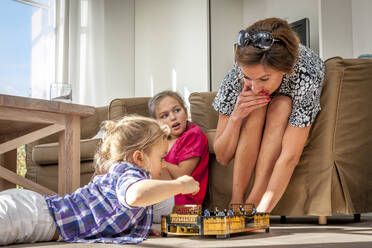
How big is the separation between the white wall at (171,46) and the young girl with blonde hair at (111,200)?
3160 mm

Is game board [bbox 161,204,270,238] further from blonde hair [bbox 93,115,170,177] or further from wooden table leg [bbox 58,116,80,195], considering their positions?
wooden table leg [bbox 58,116,80,195]

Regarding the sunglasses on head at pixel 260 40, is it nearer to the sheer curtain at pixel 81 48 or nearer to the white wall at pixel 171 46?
the white wall at pixel 171 46

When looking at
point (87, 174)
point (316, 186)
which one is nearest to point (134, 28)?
point (87, 174)

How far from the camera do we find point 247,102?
5.56 ft

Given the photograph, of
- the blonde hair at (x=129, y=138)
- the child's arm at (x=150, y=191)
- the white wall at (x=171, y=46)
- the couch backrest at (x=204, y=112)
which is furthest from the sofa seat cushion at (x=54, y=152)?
the white wall at (x=171, y=46)

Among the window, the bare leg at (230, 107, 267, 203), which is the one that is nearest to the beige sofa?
the bare leg at (230, 107, 267, 203)

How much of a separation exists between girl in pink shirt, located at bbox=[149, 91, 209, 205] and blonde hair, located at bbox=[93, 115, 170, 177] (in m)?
0.53

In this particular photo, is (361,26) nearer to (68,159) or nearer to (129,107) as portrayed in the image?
(129,107)

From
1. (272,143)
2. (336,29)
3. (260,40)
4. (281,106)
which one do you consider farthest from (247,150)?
(336,29)

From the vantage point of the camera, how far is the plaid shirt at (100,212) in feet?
4.08

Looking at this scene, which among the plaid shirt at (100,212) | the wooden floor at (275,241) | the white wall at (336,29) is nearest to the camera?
the wooden floor at (275,241)

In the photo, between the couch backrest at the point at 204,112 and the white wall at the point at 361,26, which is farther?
the white wall at the point at 361,26

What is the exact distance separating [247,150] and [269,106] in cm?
18

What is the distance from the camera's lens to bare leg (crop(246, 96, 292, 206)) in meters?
1.68
